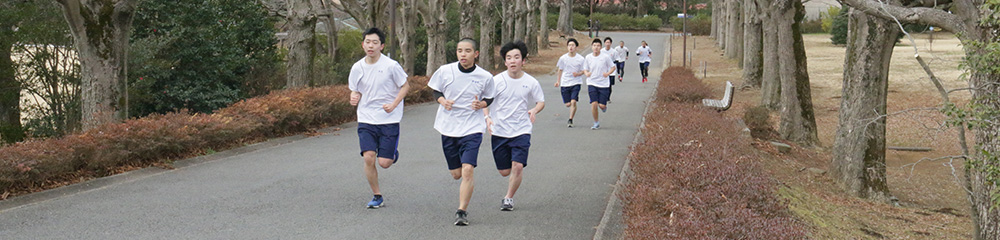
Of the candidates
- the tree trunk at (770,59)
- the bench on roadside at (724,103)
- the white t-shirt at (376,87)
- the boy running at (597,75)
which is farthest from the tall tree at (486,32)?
the white t-shirt at (376,87)

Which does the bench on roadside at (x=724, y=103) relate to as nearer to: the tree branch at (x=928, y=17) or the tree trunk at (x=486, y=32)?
the tree branch at (x=928, y=17)

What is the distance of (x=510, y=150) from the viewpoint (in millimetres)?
7777

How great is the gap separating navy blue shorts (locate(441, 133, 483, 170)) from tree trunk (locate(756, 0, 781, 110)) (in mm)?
12712

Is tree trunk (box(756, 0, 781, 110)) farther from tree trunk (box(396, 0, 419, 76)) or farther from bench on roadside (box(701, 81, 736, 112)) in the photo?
tree trunk (box(396, 0, 419, 76))

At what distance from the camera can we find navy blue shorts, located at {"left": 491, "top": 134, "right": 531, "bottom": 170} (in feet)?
25.1

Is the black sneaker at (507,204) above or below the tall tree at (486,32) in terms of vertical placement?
below

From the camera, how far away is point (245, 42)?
985 inches

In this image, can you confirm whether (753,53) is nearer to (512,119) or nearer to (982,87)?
(512,119)

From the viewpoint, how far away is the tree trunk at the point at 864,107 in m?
11.3

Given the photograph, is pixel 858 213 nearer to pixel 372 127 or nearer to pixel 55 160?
pixel 372 127

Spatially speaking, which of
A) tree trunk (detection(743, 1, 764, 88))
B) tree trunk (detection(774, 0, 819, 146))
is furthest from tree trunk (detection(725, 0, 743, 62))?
tree trunk (detection(774, 0, 819, 146))

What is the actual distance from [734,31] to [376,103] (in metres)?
38.4

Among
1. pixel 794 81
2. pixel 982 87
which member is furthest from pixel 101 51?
pixel 794 81

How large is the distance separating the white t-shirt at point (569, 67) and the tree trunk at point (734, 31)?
87.1 ft
